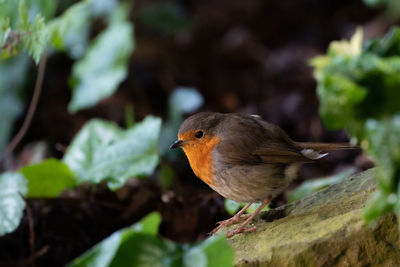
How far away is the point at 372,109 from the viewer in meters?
2.02

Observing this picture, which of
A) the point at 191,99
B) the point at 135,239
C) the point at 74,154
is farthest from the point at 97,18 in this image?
the point at 135,239

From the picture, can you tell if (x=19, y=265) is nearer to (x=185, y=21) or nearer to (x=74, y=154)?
(x=74, y=154)

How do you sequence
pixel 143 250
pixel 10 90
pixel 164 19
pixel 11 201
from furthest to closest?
pixel 164 19 < pixel 10 90 < pixel 11 201 < pixel 143 250

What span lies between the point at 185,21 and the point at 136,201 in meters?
3.27

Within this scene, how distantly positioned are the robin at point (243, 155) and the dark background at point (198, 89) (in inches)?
32.8

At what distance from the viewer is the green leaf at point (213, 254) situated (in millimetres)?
2074

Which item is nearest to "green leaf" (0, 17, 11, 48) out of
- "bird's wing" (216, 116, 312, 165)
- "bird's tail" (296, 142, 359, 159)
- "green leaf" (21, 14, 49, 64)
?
"green leaf" (21, 14, 49, 64)

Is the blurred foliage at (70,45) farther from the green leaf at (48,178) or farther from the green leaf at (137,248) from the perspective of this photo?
the green leaf at (137,248)

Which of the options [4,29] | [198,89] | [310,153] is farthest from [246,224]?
[198,89]

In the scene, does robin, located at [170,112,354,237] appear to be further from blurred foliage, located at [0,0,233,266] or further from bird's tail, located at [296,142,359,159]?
blurred foliage, located at [0,0,233,266]

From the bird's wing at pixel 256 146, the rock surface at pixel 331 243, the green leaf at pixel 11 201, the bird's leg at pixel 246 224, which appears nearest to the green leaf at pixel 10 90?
the green leaf at pixel 11 201

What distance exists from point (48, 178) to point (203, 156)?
1169mm

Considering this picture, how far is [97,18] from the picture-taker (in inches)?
272

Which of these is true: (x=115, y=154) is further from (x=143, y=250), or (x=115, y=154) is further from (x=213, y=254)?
(x=213, y=254)
